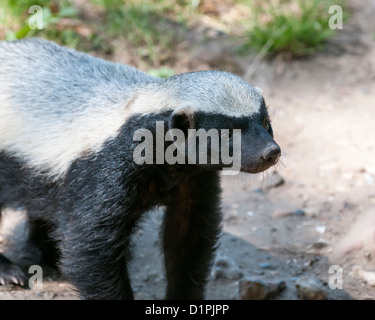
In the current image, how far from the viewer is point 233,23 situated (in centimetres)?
867

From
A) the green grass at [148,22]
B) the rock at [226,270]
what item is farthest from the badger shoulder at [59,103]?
the green grass at [148,22]

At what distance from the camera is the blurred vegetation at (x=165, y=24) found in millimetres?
7816

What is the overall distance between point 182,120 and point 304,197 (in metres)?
2.84

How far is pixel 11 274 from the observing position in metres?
4.79

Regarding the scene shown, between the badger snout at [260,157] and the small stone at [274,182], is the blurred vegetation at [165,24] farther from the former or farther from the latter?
the badger snout at [260,157]

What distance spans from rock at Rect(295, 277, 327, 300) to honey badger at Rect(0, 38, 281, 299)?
750mm

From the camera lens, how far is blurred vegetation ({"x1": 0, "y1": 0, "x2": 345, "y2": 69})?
25.6ft

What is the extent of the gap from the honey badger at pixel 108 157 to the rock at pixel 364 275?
1199 mm

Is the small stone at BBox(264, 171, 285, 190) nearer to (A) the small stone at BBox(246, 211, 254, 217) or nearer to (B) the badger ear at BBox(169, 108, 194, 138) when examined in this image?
(A) the small stone at BBox(246, 211, 254, 217)

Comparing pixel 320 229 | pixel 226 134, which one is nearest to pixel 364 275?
pixel 320 229
